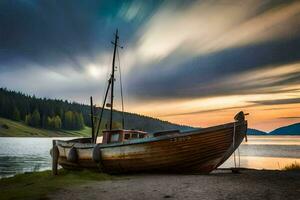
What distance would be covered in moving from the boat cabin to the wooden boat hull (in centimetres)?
170

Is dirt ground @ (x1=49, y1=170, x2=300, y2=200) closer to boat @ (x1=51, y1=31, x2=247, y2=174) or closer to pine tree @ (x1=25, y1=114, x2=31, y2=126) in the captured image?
boat @ (x1=51, y1=31, x2=247, y2=174)

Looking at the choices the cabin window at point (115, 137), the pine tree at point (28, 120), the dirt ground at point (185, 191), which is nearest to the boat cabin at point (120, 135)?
the cabin window at point (115, 137)

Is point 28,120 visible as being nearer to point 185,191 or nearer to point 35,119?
point 35,119

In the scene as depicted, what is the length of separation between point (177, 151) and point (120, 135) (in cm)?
523

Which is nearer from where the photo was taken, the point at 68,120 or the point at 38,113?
the point at 38,113

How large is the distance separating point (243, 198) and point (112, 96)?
19.5 metres

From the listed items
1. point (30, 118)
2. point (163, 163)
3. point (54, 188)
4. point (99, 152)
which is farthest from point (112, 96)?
point (30, 118)

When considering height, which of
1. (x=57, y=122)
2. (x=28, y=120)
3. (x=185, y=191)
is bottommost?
(x=185, y=191)

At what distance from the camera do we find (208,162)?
18.1 meters

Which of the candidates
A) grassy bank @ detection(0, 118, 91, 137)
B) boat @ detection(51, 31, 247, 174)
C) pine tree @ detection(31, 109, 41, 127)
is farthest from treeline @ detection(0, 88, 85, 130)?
boat @ detection(51, 31, 247, 174)

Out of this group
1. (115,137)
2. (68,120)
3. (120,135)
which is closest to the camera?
(120,135)

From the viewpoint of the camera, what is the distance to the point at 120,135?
20812 millimetres

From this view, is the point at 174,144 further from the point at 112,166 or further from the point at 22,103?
the point at 22,103

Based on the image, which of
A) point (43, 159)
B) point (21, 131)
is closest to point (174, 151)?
point (43, 159)
